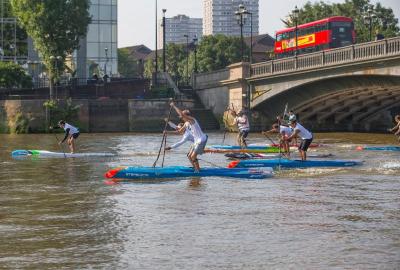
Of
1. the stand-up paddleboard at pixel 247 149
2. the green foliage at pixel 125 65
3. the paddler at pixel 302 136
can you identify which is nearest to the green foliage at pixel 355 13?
the green foliage at pixel 125 65

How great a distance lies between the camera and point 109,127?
66812 millimetres

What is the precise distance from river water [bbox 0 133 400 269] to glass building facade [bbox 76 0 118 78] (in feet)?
230

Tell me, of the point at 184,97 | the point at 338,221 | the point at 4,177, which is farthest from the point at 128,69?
the point at 338,221

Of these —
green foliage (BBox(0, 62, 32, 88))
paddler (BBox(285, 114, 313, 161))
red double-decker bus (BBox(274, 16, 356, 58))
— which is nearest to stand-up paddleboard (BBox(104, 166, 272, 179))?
paddler (BBox(285, 114, 313, 161))

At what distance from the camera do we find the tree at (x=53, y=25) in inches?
2726

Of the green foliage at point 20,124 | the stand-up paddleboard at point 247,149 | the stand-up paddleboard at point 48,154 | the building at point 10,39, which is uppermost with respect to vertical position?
the building at point 10,39

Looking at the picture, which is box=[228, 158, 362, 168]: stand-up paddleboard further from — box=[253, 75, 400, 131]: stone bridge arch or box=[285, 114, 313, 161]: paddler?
box=[253, 75, 400, 131]: stone bridge arch

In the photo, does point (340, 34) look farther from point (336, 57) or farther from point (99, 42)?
point (99, 42)

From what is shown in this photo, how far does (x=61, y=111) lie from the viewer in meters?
64.3

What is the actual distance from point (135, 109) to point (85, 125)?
4.86m

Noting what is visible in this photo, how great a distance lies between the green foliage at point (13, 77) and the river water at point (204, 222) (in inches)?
2001

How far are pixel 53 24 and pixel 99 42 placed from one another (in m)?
24.2

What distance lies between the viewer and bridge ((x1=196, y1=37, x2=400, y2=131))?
45.2 m

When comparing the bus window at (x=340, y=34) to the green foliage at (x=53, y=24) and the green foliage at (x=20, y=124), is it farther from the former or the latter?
the green foliage at (x=20, y=124)
